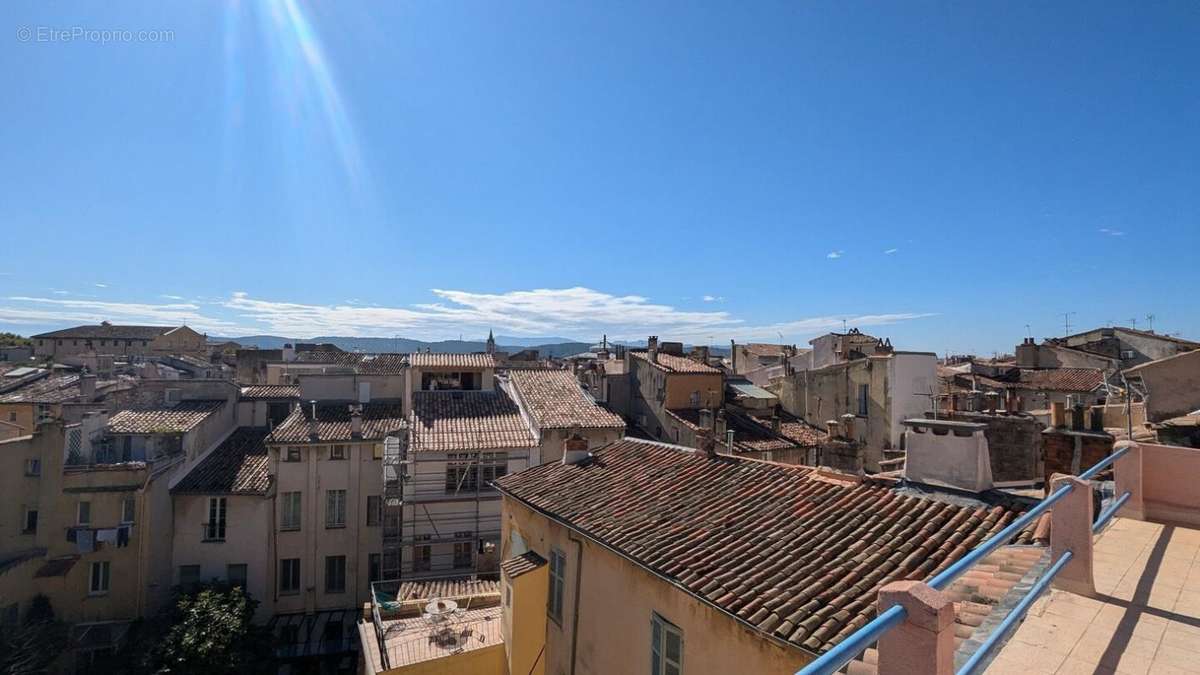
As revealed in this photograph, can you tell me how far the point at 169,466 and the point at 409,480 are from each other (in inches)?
396

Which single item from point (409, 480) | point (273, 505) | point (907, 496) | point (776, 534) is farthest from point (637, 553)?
point (273, 505)

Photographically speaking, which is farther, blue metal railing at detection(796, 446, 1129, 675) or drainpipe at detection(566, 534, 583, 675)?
drainpipe at detection(566, 534, 583, 675)

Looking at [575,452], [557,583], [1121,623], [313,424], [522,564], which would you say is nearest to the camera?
[1121,623]

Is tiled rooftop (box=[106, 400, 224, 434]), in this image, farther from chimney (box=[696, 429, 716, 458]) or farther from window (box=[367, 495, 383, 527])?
chimney (box=[696, 429, 716, 458])

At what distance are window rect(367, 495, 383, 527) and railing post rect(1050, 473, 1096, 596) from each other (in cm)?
2529

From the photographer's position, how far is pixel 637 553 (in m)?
8.16

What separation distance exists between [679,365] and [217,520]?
72.4 ft

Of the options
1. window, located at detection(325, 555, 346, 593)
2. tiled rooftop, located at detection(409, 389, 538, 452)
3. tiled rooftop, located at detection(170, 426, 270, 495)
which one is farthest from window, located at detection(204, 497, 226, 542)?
tiled rooftop, located at detection(409, 389, 538, 452)

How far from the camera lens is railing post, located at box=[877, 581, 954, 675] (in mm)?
2328

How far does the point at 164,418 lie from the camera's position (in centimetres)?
2475

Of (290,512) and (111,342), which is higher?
(111,342)

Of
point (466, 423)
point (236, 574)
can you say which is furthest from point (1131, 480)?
point (236, 574)

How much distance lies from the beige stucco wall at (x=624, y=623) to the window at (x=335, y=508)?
50.6 feet

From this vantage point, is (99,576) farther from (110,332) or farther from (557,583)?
(110,332)
